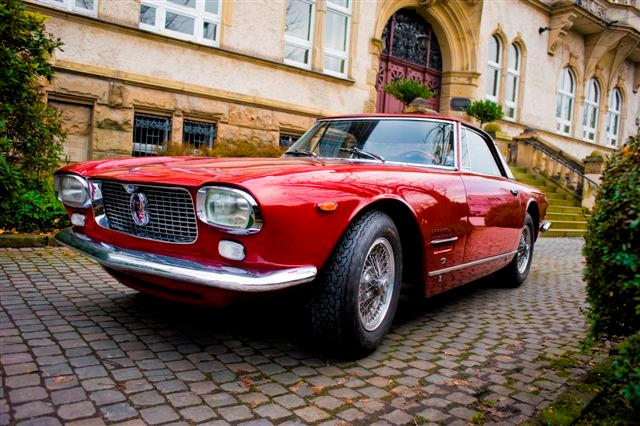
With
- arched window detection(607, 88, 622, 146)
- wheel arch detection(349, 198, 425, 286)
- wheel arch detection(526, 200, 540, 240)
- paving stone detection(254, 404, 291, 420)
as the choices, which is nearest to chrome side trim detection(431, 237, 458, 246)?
wheel arch detection(349, 198, 425, 286)

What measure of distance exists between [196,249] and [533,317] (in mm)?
3049

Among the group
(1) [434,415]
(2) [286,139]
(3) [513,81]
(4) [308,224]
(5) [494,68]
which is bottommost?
(1) [434,415]

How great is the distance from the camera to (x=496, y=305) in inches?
178

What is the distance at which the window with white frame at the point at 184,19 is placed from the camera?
30.9 ft

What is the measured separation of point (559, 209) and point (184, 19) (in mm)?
10180

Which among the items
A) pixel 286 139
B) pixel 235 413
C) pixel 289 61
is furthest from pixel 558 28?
pixel 235 413

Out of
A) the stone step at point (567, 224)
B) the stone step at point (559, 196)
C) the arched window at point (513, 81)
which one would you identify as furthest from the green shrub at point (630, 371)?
the arched window at point (513, 81)

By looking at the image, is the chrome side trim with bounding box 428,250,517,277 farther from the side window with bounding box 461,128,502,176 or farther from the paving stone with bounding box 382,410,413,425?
the paving stone with bounding box 382,410,413,425

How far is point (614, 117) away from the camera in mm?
23984

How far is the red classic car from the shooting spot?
2.32 m

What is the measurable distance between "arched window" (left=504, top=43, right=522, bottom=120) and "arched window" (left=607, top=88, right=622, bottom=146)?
839 centimetres

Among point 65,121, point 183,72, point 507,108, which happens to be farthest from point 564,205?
point 65,121

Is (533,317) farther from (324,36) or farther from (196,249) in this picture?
(324,36)

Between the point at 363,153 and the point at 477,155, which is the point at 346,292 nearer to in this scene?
the point at 363,153
